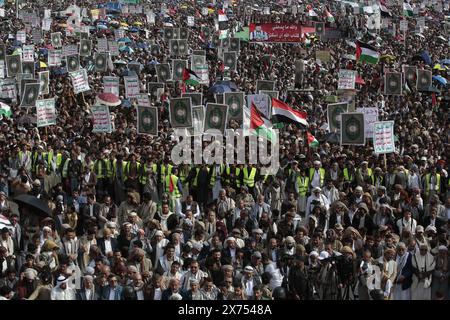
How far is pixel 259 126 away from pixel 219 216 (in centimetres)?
438

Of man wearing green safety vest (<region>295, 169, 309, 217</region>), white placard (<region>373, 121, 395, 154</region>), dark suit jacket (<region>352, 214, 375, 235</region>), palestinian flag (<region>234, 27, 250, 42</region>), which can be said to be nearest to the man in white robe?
dark suit jacket (<region>352, 214, 375, 235</region>)

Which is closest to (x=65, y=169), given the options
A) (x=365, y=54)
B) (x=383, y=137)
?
(x=383, y=137)

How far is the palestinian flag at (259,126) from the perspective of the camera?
682 inches

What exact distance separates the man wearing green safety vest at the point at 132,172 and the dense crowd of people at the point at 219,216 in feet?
0.08

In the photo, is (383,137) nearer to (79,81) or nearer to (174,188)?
(174,188)

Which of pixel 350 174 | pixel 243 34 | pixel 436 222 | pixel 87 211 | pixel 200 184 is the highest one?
pixel 436 222

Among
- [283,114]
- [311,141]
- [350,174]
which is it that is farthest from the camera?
[311,141]

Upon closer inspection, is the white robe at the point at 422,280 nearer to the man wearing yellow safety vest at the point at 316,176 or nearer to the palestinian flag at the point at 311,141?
the man wearing yellow safety vest at the point at 316,176

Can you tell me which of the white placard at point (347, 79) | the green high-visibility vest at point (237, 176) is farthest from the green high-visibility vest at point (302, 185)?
the white placard at point (347, 79)

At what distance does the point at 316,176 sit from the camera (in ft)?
49.5

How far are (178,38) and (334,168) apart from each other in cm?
1981
